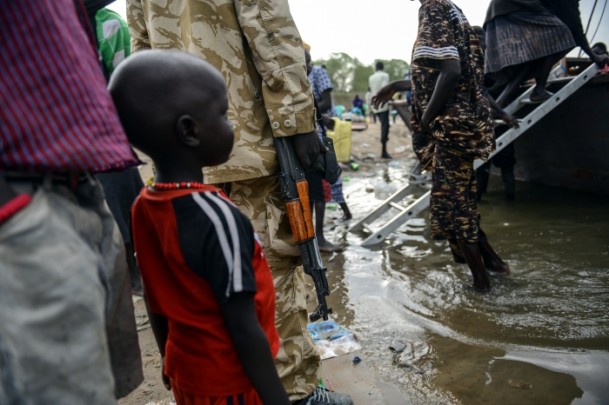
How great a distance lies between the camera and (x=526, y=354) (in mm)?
2160

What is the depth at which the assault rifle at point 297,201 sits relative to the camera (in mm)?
1704

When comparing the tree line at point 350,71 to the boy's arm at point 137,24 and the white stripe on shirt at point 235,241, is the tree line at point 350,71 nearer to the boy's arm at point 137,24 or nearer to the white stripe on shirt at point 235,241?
the boy's arm at point 137,24

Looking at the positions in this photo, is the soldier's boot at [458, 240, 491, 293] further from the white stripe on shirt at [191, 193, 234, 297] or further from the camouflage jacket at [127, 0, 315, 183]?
the white stripe on shirt at [191, 193, 234, 297]

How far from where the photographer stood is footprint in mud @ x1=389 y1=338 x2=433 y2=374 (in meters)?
Answer: 2.16

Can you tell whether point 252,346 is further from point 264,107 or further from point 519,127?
point 519,127

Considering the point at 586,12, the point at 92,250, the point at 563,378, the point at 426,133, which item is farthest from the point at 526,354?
the point at 586,12

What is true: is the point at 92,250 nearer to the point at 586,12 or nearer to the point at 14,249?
the point at 14,249

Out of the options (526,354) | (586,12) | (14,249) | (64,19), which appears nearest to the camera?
(14,249)

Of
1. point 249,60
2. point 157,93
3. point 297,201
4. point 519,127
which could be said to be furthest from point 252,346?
point 519,127

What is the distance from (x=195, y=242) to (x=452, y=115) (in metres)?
2.19

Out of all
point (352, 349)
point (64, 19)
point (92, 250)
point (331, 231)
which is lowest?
point (331, 231)

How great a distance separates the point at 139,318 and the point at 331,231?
2466 mm

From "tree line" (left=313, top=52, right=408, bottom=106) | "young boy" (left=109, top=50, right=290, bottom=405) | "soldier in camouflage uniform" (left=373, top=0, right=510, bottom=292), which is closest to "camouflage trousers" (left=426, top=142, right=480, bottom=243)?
"soldier in camouflage uniform" (left=373, top=0, right=510, bottom=292)

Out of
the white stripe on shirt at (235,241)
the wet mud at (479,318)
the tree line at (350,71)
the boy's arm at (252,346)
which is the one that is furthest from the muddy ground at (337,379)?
the tree line at (350,71)
